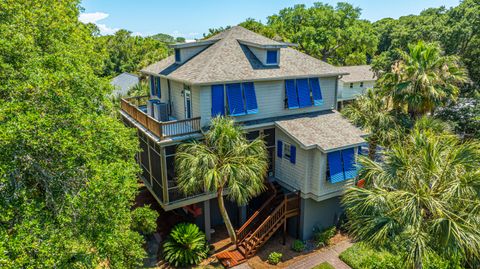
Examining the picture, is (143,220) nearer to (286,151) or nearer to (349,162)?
(286,151)

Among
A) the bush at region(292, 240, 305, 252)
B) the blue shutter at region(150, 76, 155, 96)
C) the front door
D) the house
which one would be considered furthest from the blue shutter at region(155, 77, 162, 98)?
the bush at region(292, 240, 305, 252)

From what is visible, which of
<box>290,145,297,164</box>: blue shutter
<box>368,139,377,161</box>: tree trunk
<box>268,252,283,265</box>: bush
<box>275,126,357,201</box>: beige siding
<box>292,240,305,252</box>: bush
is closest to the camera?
<box>268,252,283,265</box>: bush

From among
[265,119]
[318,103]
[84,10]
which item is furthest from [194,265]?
[84,10]

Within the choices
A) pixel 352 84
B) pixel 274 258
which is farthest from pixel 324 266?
pixel 352 84

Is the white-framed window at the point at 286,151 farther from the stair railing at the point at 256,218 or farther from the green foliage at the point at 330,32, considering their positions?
the green foliage at the point at 330,32

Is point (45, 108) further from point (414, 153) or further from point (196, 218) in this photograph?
point (414, 153)

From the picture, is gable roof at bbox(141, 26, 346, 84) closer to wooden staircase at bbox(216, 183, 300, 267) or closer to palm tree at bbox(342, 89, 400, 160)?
palm tree at bbox(342, 89, 400, 160)
